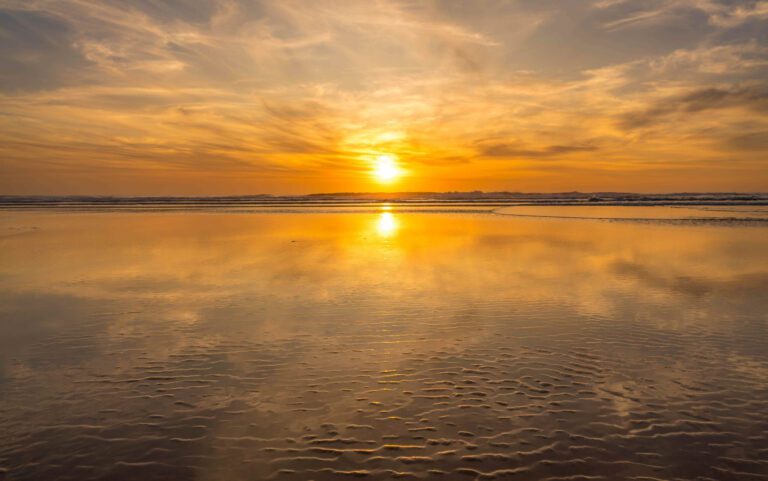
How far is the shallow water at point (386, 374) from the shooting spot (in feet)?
22.7

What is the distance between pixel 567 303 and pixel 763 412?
7.37 m

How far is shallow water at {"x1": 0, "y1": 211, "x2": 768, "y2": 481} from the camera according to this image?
692 cm

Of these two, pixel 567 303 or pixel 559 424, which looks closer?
pixel 559 424

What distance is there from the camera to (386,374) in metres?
9.85

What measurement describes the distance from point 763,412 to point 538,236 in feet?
89.3

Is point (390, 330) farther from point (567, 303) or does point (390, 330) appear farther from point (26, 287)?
point (26, 287)

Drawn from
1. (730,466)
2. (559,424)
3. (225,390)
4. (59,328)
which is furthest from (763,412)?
(59,328)

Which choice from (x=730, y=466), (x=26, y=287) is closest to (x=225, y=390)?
(x=730, y=466)

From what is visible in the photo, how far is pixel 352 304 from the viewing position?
15469 mm

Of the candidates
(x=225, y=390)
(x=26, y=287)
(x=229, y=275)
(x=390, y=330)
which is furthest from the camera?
(x=229, y=275)

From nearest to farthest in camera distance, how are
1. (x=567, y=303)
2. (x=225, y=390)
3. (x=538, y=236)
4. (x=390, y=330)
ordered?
(x=225, y=390)
(x=390, y=330)
(x=567, y=303)
(x=538, y=236)

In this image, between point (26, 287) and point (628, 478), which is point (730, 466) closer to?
point (628, 478)

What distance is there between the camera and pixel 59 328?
13.3 meters

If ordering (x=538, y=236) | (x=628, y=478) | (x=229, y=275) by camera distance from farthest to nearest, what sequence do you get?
(x=538, y=236) → (x=229, y=275) → (x=628, y=478)
